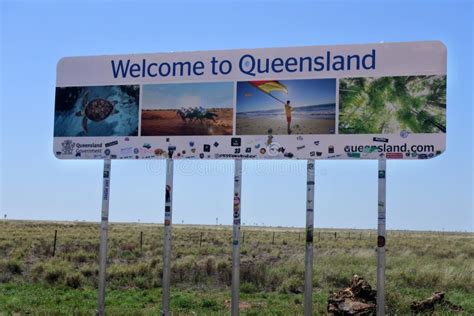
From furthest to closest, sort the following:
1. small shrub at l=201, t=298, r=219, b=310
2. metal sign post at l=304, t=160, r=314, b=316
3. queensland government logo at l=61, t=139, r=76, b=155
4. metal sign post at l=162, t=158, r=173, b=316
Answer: small shrub at l=201, t=298, r=219, b=310, queensland government logo at l=61, t=139, r=76, b=155, metal sign post at l=162, t=158, r=173, b=316, metal sign post at l=304, t=160, r=314, b=316

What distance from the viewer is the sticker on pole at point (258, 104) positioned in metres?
8.72

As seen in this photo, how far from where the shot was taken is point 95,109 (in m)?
10.2

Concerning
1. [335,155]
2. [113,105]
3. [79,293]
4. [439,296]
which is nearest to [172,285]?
[79,293]

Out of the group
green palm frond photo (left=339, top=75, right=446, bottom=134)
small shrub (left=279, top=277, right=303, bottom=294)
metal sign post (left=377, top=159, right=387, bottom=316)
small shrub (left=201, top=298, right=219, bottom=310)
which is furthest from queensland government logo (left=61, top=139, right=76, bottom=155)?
small shrub (left=279, top=277, right=303, bottom=294)

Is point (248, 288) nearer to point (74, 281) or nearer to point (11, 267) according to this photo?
point (74, 281)

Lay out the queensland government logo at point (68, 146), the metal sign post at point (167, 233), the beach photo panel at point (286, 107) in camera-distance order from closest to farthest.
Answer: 1. the beach photo panel at point (286, 107)
2. the metal sign post at point (167, 233)
3. the queensland government logo at point (68, 146)

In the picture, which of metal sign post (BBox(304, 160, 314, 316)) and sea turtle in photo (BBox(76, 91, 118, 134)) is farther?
sea turtle in photo (BBox(76, 91, 118, 134))

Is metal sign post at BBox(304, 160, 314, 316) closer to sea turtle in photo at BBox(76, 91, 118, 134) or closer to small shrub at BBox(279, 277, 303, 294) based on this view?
sea turtle in photo at BBox(76, 91, 118, 134)

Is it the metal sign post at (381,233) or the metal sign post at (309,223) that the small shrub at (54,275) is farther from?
the metal sign post at (381,233)

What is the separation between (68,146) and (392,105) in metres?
5.25

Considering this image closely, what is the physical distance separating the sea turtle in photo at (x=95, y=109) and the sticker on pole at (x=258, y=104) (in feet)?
0.05

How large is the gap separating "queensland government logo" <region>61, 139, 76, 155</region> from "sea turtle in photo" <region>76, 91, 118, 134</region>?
0.33 m

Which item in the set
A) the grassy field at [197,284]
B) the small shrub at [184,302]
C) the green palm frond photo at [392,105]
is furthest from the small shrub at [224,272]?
the green palm frond photo at [392,105]

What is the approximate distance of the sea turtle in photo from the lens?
397 inches
